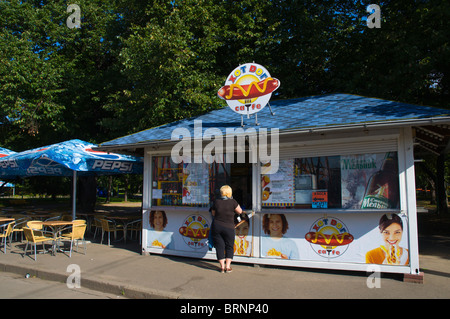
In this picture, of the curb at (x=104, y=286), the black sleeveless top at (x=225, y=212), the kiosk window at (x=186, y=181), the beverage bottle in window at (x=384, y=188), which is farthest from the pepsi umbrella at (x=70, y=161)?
the beverage bottle in window at (x=384, y=188)

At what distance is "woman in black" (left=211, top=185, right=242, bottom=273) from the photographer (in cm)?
638

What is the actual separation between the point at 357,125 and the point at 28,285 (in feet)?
22.4

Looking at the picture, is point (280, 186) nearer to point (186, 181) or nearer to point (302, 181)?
point (302, 181)

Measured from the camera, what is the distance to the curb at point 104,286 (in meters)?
5.18

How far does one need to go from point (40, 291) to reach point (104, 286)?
3.61 ft

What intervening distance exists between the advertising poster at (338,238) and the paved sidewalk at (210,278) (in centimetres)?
36

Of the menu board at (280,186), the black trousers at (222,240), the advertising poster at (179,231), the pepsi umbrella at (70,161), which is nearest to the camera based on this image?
the black trousers at (222,240)

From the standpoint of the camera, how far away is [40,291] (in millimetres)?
5621

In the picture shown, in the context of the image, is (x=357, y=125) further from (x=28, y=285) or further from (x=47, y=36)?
(x=47, y=36)

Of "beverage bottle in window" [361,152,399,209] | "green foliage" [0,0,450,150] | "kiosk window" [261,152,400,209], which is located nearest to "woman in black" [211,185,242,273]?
"kiosk window" [261,152,400,209]

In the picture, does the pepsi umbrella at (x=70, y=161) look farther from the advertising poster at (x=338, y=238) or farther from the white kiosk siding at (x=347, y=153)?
the advertising poster at (x=338, y=238)

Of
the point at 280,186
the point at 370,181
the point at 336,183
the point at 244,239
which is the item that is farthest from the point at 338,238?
the point at 244,239

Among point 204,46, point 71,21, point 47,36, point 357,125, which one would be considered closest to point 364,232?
point 357,125

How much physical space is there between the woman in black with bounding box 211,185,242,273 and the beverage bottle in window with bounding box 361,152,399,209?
259 cm
